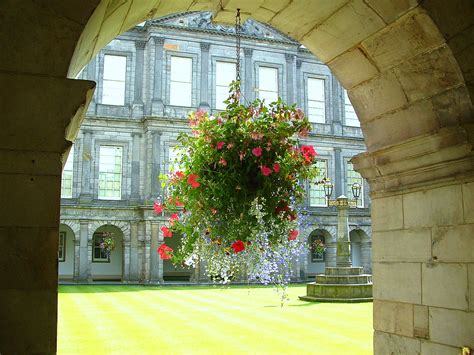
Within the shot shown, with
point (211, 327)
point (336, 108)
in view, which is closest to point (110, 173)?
point (336, 108)

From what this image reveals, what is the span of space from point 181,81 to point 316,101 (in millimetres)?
7130

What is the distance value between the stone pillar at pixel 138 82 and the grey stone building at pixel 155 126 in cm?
5

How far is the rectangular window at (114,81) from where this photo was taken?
24625mm

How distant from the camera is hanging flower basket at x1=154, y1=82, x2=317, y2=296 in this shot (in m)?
4.05

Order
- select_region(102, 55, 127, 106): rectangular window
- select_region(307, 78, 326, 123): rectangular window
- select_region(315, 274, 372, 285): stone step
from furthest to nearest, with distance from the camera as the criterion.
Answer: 1. select_region(307, 78, 326, 123): rectangular window
2. select_region(102, 55, 127, 106): rectangular window
3. select_region(315, 274, 372, 285): stone step

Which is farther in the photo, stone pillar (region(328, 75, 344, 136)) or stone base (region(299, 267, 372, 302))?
stone pillar (region(328, 75, 344, 136))

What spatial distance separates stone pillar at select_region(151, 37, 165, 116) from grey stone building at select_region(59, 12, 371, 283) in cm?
5

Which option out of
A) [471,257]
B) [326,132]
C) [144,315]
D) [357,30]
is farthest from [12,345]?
[326,132]

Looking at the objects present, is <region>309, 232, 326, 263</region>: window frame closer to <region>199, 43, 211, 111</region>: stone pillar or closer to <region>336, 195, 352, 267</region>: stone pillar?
<region>199, 43, 211, 111</region>: stone pillar

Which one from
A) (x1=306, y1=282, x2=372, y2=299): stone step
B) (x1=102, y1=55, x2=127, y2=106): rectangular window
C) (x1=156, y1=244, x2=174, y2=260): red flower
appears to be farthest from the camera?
(x1=102, y1=55, x2=127, y2=106): rectangular window

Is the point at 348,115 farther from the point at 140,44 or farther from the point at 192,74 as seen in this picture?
the point at 140,44

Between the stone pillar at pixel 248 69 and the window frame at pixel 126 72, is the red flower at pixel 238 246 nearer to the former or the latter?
the window frame at pixel 126 72

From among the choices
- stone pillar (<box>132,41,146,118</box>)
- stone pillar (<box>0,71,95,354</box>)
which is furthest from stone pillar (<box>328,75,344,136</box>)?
stone pillar (<box>0,71,95,354</box>)

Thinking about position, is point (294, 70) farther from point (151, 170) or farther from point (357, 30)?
point (357, 30)
